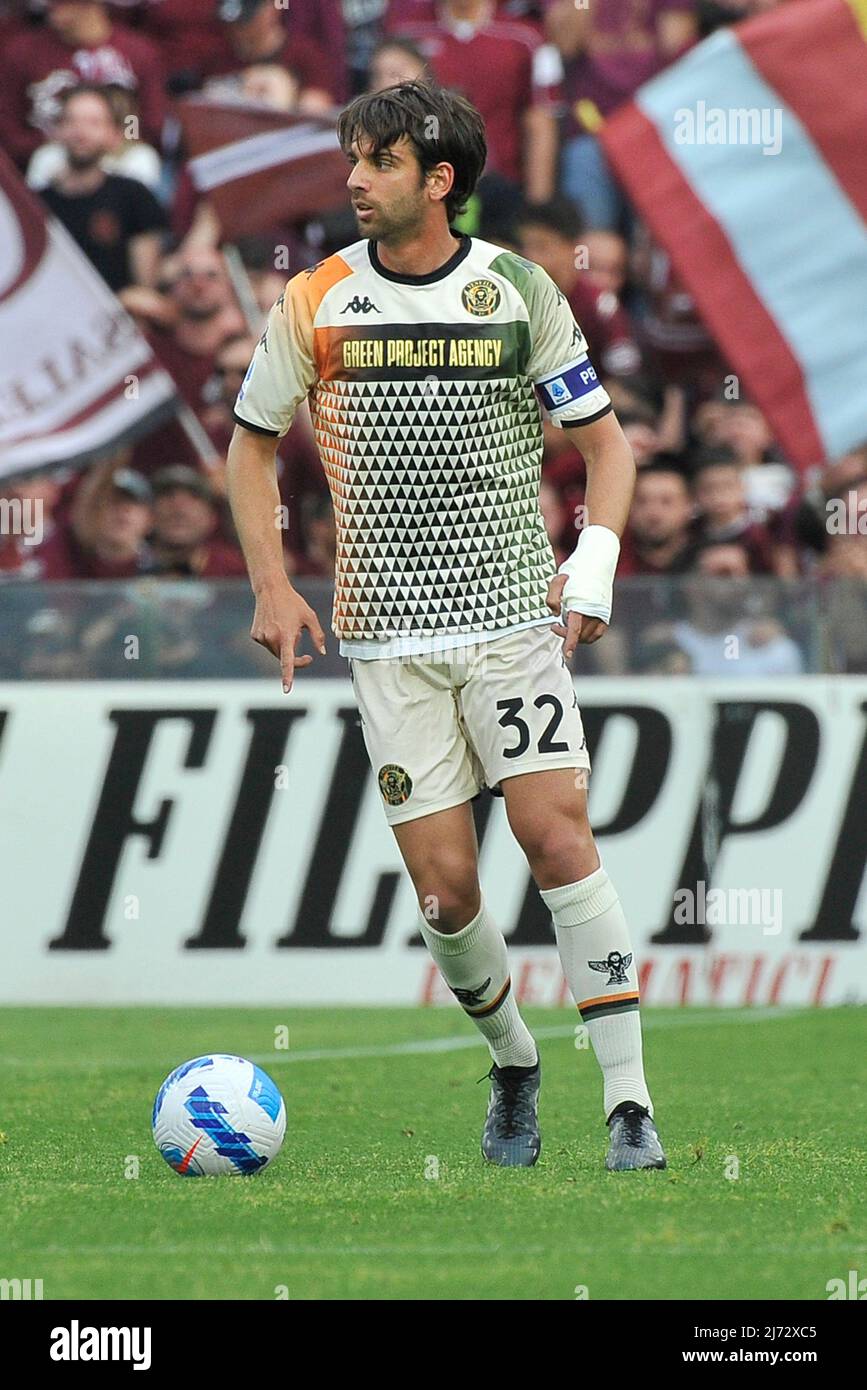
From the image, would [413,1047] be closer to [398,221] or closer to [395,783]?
[395,783]

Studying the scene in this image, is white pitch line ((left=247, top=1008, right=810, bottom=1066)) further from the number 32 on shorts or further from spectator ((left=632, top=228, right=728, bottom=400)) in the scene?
spectator ((left=632, top=228, right=728, bottom=400))

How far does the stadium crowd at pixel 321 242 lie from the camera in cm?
1185

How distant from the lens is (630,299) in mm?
12953

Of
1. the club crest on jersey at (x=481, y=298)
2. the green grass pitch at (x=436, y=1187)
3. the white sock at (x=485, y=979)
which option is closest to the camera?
the green grass pitch at (x=436, y=1187)

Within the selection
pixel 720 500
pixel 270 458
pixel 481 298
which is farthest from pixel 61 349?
pixel 481 298

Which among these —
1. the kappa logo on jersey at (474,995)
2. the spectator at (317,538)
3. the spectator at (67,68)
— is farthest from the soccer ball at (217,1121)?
the spectator at (67,68)

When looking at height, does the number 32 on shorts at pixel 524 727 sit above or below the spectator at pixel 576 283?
below

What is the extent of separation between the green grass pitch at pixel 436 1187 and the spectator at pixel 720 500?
130 inches

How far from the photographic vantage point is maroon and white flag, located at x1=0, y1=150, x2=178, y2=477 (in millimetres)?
12586

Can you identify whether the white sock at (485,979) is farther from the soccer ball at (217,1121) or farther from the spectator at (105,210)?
the spectator at (105,210)

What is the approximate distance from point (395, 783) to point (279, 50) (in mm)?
8204
